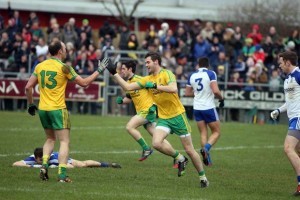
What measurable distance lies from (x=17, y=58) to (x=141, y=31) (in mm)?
9982

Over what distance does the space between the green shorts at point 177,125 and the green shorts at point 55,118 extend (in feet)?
5.17

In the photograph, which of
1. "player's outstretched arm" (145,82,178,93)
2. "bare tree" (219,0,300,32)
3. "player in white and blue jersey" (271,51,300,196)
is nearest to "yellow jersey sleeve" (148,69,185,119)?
"player's outstretched arm" (145,82,178,93)

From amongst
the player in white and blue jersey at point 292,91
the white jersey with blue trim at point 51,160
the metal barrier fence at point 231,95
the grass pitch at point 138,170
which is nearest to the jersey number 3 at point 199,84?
the grass pitch at point 138,170

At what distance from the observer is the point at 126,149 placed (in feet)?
68.4

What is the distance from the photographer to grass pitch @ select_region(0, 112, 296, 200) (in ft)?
42.4

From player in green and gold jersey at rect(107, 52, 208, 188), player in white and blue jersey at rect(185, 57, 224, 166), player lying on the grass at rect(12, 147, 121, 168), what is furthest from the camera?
player in white and blue jersey at rect(185, 57, 224, 166)

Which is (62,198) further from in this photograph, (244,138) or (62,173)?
(244,138)

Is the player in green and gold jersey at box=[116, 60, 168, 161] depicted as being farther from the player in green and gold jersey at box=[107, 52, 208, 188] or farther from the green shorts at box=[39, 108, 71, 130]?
the green shorts at box=[39, 108, 71, 130]

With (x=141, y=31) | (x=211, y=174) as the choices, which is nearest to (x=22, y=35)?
(x=141, y=31)

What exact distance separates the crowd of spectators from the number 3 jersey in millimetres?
17044

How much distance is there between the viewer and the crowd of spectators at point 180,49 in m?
31.1

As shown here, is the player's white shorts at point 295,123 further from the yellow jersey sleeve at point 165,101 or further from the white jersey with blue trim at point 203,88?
the white jersey with blue trim at point 203,88

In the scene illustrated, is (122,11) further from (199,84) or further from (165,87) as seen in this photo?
(165,87)

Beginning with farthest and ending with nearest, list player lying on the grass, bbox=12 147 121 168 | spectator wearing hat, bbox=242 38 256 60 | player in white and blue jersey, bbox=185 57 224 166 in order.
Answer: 1. spectator wearing hat, bbox=242 38 256 60
2. player in white and blue jersey, bbox=185 57 224 166
3. player lying on the grass, bbox=12 147 121 168
